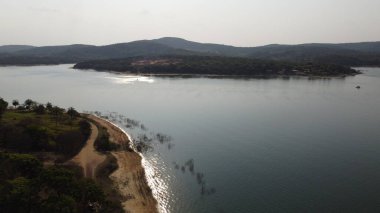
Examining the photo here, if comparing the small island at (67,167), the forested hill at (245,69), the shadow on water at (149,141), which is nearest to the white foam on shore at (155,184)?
the small island at (67,167)

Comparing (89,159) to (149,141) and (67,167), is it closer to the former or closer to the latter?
(67,167)

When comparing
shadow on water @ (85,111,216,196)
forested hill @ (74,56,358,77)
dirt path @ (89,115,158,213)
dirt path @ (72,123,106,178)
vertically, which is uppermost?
dirt path @ (72,123,106,178)

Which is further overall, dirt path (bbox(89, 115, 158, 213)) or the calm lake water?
the calm lake water

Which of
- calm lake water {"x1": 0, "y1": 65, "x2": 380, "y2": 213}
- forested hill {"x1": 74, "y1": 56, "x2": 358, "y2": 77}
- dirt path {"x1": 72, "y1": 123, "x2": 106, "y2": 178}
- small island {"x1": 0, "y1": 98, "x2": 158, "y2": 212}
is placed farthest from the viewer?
forested hill {"x1": 74, "y1": 56, "x2": 358, "y2": 77}

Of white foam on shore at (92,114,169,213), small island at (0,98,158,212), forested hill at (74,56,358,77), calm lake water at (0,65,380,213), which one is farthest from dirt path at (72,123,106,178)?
forested hill at (74,56,358,77)

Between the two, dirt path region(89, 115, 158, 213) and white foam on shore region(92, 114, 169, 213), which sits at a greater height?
dirt path region(89, 115, 158, 213)

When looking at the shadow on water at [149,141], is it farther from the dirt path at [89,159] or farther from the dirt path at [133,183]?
the dirt path at [89,159]

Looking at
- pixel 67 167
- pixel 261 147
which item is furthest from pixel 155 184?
pixel 261 147

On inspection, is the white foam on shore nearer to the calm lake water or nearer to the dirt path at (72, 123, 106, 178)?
the calm lake water
